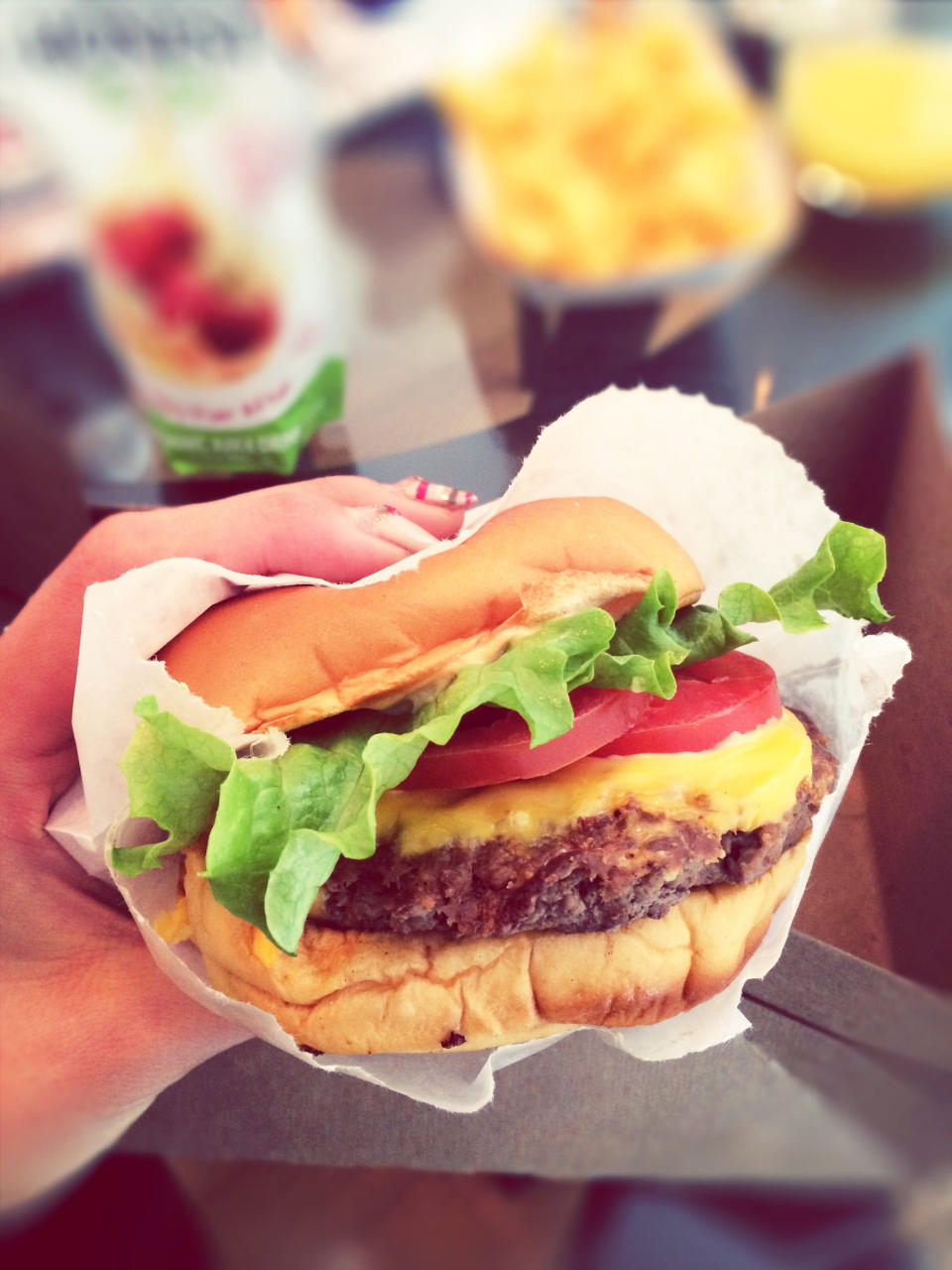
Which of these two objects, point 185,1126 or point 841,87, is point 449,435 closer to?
point 185,1126

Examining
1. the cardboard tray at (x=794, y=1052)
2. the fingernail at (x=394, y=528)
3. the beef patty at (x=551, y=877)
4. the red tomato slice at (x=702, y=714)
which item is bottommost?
the cardboard tray at (x=794, y=1052)

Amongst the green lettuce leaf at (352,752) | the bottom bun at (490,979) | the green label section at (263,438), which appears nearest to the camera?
the green lettuce leaf at (352,752)

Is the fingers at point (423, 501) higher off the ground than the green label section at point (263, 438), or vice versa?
the fingers at point (423, 501)

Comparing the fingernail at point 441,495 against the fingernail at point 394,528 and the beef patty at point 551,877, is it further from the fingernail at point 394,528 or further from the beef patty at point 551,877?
the beef patty at point 551,877

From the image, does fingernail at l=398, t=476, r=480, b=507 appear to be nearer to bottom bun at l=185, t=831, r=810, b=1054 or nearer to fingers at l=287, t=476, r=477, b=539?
fingers at l=287, t=476, r=477, b=539

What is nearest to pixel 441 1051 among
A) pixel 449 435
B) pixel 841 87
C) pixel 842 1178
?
pixel 842 1178

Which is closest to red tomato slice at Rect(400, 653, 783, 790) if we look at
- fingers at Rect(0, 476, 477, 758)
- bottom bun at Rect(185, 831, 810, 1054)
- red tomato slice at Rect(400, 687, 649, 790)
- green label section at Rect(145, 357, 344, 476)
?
red tomato slice at Rect(400, 687, 649, 790)

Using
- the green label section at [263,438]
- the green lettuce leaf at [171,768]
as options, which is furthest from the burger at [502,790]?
the green label section at [263,438]
